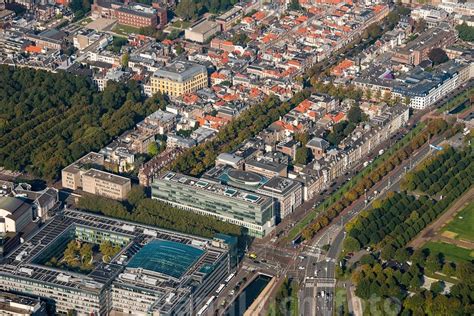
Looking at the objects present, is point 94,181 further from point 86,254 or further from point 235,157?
point 235,157

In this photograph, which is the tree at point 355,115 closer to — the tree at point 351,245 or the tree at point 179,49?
the tree at point 351,245

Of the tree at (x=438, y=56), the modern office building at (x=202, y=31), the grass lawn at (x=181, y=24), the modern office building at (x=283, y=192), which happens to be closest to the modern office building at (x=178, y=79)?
the modern office building at (x=202, y=31)

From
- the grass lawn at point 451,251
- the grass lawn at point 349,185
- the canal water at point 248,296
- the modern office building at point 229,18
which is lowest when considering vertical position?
the modern office building at point 229,18

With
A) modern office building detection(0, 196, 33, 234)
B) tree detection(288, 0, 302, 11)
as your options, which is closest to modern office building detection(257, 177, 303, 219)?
modern office building detection(0, 196, 33, 234)

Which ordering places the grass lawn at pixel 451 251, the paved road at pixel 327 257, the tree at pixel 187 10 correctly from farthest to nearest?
1. the tree at pixel 187 10
2. the grass lawn at pixel 451 251
3. the paved road at pixel 327 257

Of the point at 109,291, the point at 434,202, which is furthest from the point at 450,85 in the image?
the point at 109,291

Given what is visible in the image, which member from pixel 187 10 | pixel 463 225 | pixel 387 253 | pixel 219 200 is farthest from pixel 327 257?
pixel 187 10

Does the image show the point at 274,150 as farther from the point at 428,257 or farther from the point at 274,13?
the point at 274,13

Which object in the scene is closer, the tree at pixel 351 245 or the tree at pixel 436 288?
the tree at pixel 436 288

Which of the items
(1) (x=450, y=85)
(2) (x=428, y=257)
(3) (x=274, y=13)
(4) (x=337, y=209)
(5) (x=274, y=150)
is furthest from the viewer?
(3) (x=274, y=13)
